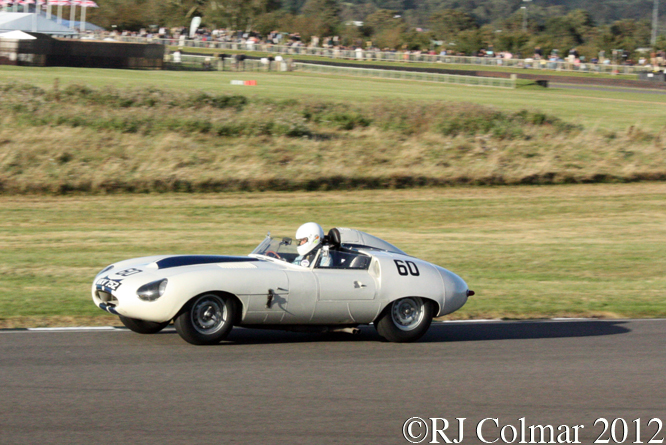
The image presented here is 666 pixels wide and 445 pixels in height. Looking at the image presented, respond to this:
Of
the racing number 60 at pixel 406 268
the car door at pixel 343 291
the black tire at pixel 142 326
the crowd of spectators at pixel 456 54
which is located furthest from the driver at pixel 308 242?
Result: the crowd of spectators at pixel 456 54

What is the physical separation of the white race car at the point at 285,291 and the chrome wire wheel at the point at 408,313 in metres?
0.01

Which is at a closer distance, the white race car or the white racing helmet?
the white race car

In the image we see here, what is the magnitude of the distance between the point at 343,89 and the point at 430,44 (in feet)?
234

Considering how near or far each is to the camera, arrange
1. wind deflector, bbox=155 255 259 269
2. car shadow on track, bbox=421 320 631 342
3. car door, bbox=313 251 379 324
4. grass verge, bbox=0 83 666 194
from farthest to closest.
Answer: grass verge, bbox=0 83 666 194
car shadow on track, bbox=421 320 631 342
car door, bbox=313 251 379 324
wind deflector, bbox=155 255 259 269

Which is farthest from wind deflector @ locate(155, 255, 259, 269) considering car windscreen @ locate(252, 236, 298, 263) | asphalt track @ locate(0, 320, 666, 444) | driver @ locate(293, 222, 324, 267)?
asphalt track @ locate(0, 320, 666, 444)

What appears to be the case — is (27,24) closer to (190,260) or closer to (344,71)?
(344,71)

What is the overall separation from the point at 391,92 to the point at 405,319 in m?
36.7

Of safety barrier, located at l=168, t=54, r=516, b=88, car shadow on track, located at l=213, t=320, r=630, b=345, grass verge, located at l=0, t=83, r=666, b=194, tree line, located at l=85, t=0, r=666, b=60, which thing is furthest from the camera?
tree line, located at l=85, t=0, r=666, b=60

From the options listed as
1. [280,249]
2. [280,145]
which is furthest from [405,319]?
[280,145]

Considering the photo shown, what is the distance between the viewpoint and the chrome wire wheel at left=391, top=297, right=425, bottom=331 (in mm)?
8758

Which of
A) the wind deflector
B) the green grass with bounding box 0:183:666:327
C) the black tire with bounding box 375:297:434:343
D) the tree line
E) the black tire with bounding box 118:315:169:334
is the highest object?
the tree line

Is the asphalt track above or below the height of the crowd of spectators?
below

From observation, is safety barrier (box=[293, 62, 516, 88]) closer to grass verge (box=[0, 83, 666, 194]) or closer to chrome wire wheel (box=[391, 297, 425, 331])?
grass verge (box=[0, 83, 666, 194])

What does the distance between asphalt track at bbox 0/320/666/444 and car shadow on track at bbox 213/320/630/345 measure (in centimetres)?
5
